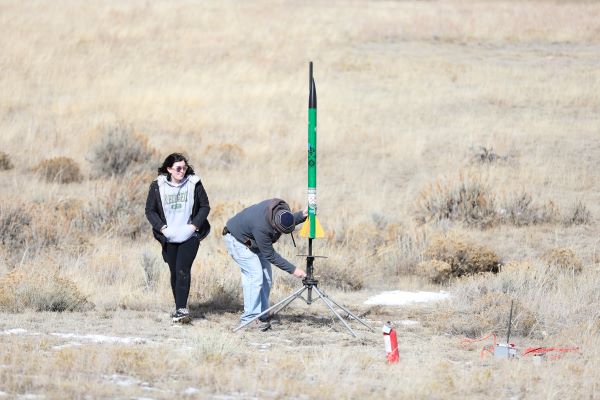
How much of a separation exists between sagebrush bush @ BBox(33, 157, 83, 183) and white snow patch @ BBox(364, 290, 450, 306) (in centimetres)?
779

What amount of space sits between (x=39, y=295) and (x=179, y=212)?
75.9 inches

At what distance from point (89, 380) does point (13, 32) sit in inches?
873

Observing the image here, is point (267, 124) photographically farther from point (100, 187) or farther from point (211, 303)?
point (211, 303)

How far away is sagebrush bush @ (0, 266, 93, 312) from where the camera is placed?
36.3ft

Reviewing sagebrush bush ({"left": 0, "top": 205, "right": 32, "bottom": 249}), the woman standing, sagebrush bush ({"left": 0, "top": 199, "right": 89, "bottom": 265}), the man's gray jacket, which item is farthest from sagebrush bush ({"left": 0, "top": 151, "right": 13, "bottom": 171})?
the man's gray jacket

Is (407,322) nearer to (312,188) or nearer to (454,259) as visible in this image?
(312,188)

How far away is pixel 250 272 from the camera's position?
10258 millimetres

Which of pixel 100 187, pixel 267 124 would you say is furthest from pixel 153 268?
pixel 267 124

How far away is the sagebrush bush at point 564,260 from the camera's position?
14.2 m

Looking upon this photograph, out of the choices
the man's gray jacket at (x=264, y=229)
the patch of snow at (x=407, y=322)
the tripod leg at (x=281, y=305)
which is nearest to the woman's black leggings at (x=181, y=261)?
the man's gray jacket at (x=264, y=229)

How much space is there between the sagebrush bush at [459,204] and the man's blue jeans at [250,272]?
7.05 meters

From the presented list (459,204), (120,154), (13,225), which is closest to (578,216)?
(459,204)

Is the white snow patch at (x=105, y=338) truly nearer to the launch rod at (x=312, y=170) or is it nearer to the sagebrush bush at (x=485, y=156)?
the launch rod at (x=312, y=170)

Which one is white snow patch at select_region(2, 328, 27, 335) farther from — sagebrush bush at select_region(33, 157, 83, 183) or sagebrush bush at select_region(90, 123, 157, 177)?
sagebrush bush at select_region(90, 123, 157, 177)
